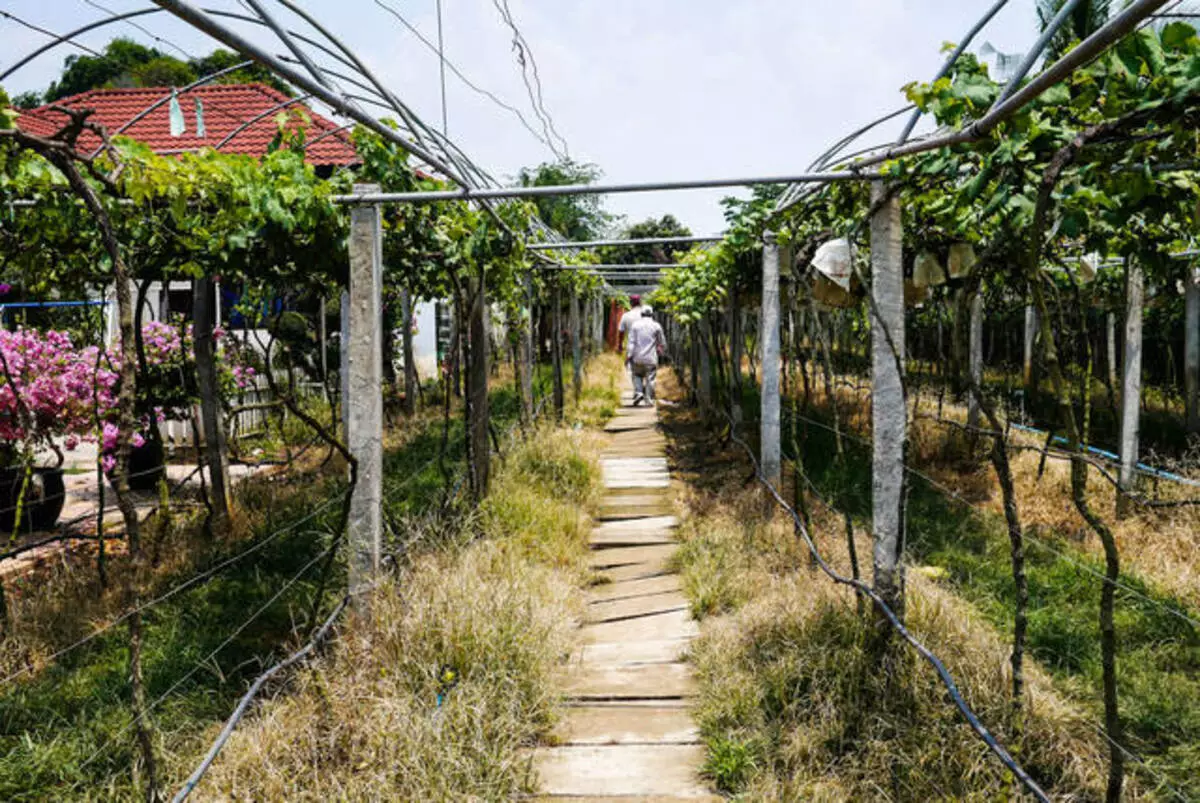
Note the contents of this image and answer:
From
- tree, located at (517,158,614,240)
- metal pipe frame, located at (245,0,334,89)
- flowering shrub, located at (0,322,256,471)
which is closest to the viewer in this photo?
metal pipe frame, located at (245,0,334,89)

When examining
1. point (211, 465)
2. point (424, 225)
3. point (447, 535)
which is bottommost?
point (447, 535)

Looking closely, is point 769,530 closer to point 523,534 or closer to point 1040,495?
point 523,534

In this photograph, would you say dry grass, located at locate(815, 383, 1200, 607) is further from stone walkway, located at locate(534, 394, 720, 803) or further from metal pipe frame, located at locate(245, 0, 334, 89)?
metal pipe frame, located at locate(245, 0, 334, 89)

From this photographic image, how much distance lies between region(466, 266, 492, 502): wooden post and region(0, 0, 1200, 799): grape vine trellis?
21mm

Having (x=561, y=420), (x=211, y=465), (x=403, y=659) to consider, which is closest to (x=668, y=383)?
(x=561, y=420)

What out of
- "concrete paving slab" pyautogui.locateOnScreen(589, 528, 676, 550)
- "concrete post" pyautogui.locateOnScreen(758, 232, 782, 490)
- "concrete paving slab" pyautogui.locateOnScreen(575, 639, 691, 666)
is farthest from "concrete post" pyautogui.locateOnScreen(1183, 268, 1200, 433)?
"concrete paving slab" pyautogui.locateOnScreen(575, 639, 691, 666)

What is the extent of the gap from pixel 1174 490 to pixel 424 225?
5.67m

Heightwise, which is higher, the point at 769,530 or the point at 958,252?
the point at 958,252

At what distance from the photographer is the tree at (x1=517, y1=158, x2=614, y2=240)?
90.6 feet

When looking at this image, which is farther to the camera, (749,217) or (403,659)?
(749,217)

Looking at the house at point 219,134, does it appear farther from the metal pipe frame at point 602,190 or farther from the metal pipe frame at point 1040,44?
the metal pipe frame at point 1040,44

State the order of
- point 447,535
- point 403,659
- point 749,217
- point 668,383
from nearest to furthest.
Answer: point 403,659
point 447,535
point 749,217
point 668,383

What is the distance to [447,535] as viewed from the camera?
4.68 m

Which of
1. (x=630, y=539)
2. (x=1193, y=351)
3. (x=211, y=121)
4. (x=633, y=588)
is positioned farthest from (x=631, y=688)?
(x=211, y=121)
